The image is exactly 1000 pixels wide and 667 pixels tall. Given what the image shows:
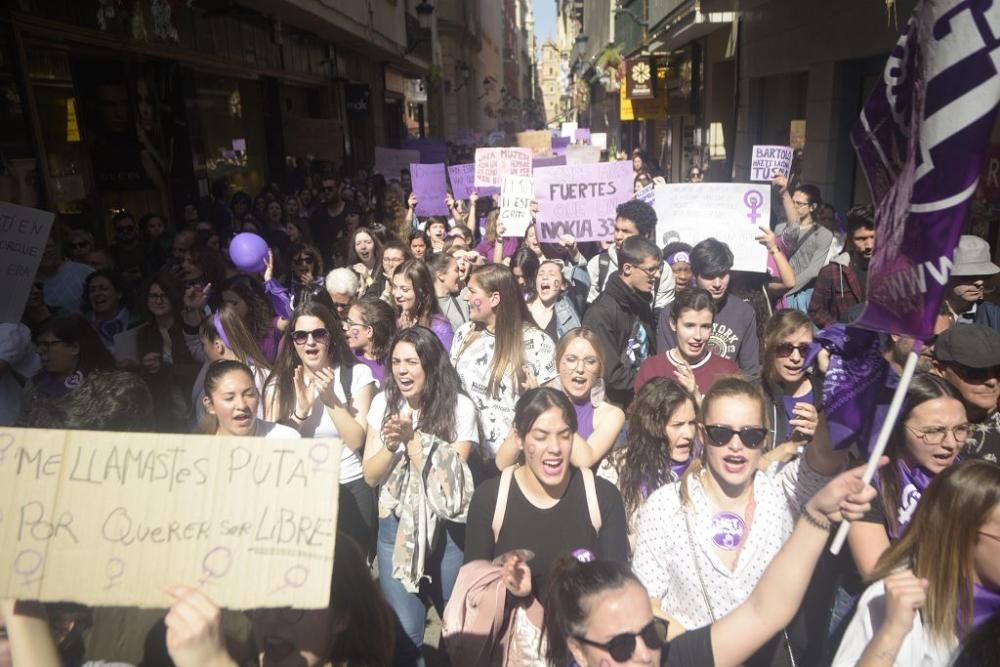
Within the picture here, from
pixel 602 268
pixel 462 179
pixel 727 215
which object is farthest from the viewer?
pixel 462 179

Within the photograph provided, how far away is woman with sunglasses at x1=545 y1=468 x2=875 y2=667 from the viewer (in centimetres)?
193

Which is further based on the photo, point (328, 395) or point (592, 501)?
point (328, 395)

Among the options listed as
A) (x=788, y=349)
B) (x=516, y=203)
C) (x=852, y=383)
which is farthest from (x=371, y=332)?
(x=516, y=203)

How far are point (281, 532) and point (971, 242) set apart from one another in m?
3.75

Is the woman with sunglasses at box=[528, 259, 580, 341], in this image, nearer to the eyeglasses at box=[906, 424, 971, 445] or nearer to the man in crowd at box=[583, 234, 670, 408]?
the man in crowd at box=[583, 234, 670, 408]

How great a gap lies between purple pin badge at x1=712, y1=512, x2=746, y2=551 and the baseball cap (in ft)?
4.56

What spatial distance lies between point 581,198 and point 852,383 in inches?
182

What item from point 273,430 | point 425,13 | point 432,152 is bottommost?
point 273,430

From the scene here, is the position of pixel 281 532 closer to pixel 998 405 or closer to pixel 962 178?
pixel 962 178

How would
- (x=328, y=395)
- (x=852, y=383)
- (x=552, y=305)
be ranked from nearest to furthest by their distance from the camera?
1. (x=852, y=383)
2. (x=328, y=395)
3. (x=552, y=305)

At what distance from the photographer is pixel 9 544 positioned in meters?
1.72

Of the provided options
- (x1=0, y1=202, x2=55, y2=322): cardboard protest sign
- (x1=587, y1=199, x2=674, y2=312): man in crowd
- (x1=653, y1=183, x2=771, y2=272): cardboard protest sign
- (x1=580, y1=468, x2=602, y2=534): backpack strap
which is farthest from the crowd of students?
(x1=653, y1=183, x2=771, y2=272): cardboard protest sign

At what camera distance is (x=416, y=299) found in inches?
198

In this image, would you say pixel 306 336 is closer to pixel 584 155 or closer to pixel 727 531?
pixel 727 531
